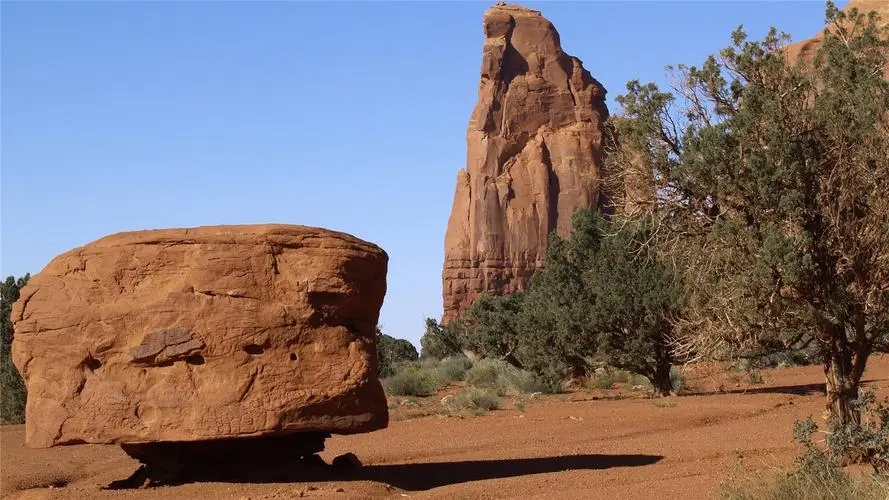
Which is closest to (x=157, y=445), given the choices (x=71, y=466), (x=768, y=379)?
(x=71, y=466)

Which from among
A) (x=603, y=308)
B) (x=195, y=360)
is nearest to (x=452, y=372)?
(x=603, y=308)

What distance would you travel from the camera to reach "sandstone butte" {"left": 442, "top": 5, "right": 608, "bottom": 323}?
76.4 metres

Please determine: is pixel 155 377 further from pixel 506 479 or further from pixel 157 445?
pixel 506 479

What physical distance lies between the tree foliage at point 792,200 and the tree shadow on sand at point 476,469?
295cm

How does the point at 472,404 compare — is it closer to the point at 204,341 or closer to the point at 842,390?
the point at 842,390

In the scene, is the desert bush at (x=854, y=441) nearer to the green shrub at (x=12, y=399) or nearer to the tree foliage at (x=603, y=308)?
the tree foliage at (x=603, y=308)

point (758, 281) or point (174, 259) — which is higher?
point (174, 259)

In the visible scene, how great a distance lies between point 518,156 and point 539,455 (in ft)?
209

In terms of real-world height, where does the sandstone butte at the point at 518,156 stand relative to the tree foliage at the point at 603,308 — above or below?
above

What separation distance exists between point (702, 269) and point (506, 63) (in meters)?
68.2

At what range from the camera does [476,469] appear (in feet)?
46.6

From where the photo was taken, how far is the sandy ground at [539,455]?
38.7 ft

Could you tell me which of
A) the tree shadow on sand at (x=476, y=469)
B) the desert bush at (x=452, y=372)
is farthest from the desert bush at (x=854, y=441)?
the desert bush at (x=452, y=372)

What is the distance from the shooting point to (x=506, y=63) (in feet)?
258
